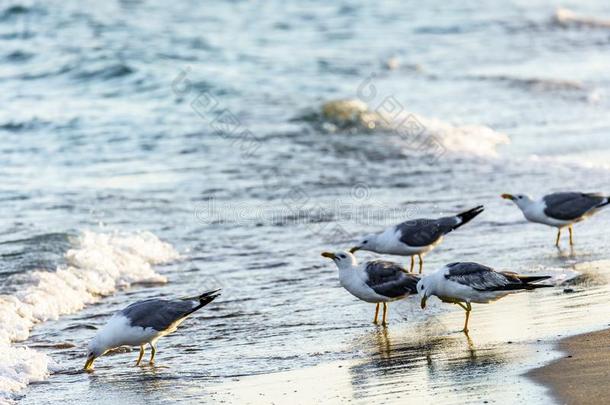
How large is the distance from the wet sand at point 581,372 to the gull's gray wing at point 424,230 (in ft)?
8.68

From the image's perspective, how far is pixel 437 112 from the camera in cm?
1845

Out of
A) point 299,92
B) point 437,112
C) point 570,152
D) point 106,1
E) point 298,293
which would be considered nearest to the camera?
point 298,293

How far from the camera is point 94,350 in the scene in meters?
7.73

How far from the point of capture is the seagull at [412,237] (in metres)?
9.62

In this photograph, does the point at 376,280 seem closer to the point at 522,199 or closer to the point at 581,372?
the point at 581,372

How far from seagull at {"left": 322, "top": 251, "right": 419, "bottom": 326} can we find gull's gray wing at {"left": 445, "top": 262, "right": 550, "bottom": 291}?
0.43 meters

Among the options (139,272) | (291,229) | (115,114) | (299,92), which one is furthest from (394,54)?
(139,272)

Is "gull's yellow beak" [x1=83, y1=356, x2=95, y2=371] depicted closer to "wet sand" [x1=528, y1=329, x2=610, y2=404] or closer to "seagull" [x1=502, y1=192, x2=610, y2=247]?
"wet sand" [x1=528, y1=329, x2=610, y2=404]

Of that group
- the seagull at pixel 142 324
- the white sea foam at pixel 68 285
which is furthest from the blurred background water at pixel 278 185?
the seagull at pixel 142 324

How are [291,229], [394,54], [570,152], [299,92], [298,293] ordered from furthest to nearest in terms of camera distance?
[394,54], [299,92], [570,152], [291,229], [298,293]

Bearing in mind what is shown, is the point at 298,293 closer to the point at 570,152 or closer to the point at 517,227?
the point at 517,227

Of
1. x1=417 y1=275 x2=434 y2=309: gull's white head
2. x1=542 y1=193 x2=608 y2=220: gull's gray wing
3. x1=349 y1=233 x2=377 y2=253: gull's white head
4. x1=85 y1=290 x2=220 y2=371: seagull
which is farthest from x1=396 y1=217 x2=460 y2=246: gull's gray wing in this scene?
x1=85 y1=290 x2=220 y2=371: seagull

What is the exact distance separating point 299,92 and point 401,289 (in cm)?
1269

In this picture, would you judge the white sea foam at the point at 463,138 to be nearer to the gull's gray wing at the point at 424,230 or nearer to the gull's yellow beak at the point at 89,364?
the gull's gray wing at the point at 424,230
